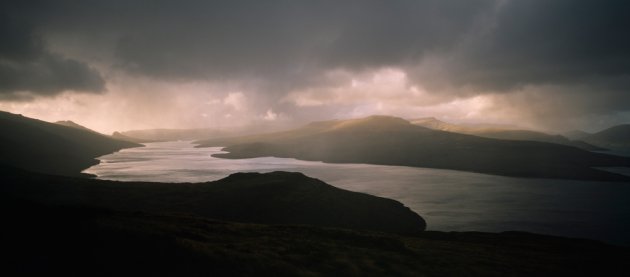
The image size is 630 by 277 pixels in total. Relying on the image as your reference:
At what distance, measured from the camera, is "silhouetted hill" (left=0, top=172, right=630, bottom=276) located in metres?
30.5

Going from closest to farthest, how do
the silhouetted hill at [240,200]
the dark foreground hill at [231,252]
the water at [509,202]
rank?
the dark foreground hill at [231,252] < the silhouetted hill at [240,200] < the water at [509,202]

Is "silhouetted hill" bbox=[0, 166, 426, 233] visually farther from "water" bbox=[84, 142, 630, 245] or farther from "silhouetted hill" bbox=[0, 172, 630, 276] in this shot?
"silhouetted hill" bbox=[0, 172, 630, 276]

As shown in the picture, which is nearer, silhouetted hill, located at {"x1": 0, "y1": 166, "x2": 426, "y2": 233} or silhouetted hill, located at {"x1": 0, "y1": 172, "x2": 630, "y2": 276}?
silhouetted hill, located at {"x1": 0, "y1": 172, "x2": 630, "y2": 276}

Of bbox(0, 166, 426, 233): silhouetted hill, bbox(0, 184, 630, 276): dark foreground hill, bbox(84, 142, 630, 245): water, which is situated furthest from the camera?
bbox(84, 142, 630, 245): water

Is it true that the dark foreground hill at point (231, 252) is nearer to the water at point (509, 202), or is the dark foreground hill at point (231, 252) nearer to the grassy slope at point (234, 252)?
the grassy slope at point (234, 252)

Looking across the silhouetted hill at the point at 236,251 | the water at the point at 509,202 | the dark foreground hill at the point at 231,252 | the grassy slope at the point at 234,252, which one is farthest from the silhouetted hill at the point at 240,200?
the grassy slope at the point at 234,252

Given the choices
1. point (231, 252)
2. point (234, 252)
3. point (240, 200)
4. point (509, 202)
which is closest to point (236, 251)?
point (234, 252)

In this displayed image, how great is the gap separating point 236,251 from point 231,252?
1.10 meters

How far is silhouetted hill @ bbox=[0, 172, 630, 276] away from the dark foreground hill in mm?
95

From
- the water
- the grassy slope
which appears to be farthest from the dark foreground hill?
the water

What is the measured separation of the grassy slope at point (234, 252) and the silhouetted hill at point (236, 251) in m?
0.10

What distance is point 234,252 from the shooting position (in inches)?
1462

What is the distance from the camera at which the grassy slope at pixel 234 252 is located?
3046 centimetres

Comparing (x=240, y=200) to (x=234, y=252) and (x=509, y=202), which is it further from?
(x=509, y=202)
